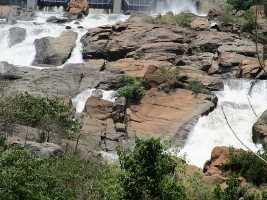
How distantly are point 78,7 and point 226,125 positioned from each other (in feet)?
119

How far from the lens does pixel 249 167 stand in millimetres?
33781

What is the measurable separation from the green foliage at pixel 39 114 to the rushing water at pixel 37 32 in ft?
64.0

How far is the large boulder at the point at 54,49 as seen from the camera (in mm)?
55000

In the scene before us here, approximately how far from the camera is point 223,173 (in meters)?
33.4

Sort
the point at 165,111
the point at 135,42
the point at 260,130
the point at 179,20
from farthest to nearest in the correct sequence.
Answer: the point at 179,20
the point at 135,42
the point at 165,111
the point at 260,130

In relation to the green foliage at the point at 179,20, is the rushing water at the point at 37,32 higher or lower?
lower

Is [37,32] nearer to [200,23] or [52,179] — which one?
[200,23]

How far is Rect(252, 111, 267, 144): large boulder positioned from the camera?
39500 mm

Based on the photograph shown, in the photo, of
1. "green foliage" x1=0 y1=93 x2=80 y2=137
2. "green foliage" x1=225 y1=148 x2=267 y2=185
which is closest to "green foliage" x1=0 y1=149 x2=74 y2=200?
"green foliage" x1=0 y1=93 x2=80 y2=137

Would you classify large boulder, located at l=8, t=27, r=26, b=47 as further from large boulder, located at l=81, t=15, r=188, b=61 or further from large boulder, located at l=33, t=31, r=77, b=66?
large boulder, located at l=81, t=15, r=188, b=61

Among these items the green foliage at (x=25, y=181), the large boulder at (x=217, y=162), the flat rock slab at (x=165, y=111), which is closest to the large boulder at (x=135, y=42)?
the flat rock slab at (x=165, y=111)

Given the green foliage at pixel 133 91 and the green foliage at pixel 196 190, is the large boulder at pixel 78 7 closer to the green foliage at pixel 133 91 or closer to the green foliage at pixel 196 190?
the green foliage at pixel 133 91

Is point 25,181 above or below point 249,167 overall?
above

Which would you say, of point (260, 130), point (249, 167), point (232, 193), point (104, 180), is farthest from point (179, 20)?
point (104, 180)
